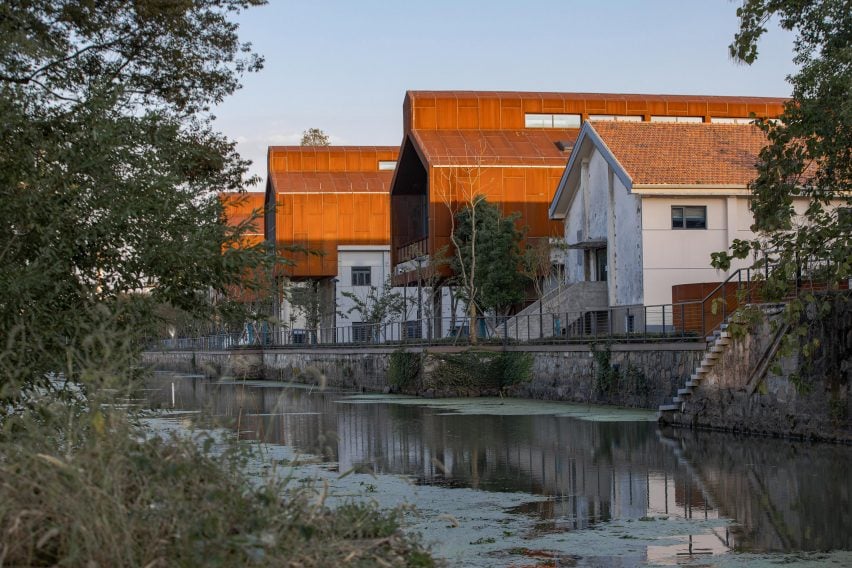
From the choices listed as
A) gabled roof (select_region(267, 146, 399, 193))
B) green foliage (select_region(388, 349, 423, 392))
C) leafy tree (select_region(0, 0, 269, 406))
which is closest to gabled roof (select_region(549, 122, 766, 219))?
green foliage (select_region(388, 349, 423, 392))

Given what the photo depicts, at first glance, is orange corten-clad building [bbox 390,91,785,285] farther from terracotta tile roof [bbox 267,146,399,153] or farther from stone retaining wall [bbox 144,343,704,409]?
terracotta tile roof [bbox 267,146,399,153]

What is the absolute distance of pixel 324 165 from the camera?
265ft

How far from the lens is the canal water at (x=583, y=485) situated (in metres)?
11.3

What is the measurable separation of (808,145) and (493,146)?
116 ft

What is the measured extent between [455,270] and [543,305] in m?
7.23

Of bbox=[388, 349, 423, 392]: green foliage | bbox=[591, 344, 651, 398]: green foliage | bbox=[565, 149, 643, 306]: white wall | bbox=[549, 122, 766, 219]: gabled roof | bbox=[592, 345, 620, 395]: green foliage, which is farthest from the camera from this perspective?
bbox=[388, 349, 423, 392]: green foliage

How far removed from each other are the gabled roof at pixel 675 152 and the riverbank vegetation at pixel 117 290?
2030 cm

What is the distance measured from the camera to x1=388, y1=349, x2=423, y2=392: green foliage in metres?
42.5

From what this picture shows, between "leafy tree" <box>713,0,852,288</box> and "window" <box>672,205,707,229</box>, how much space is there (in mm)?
15932

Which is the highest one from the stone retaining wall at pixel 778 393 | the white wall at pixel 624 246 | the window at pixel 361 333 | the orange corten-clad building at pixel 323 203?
the orange corten-clad building at pixel 323 203

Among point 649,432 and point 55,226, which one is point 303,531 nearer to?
point 55,226

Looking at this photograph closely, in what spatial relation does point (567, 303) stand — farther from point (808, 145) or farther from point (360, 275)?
point (360, 275)

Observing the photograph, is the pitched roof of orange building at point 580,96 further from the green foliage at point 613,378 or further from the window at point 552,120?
the green foliage at point 613,378

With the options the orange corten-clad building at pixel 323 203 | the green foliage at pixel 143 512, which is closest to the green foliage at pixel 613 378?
the green foliage at pixel 143 512
